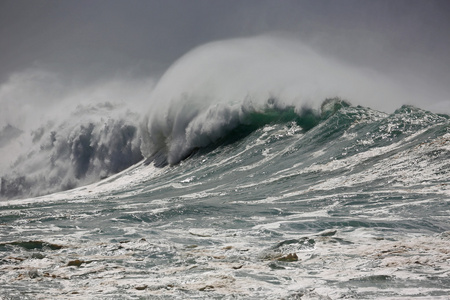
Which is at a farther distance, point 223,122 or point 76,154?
point 76,154

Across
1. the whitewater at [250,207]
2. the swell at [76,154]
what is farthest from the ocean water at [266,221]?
the swell at [76,154]

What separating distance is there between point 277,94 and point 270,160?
586 centimetres

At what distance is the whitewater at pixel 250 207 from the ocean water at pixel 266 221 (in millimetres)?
36

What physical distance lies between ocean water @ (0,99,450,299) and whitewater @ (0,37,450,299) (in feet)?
0.12

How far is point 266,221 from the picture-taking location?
8914 mm

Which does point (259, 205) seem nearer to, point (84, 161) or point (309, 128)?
point (309, 128)

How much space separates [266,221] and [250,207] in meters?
1.83

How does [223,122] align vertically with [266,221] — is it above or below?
above

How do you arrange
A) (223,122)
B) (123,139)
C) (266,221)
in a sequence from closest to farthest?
(266,221) → (223,122) → (123,139)

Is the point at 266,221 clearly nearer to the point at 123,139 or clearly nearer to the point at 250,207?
the point at 250,207

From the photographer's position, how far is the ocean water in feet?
15.3

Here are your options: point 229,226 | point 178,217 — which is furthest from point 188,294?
point 178,217

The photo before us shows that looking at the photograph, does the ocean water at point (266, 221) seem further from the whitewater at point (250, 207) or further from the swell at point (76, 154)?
the swell at point (76, 154)

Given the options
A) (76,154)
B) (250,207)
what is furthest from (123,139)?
(250,207)
